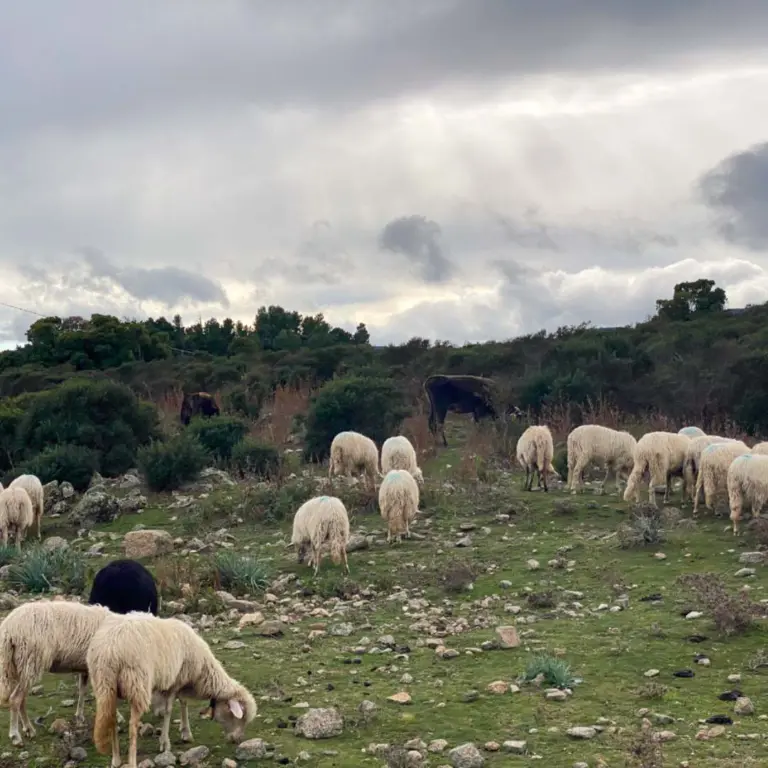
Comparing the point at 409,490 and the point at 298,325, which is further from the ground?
the point at 298,325

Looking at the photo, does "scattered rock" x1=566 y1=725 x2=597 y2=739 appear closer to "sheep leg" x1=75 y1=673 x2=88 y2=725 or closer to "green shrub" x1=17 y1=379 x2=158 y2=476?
"sheep leg" x1=75 y1=673 x2=88 y2=725

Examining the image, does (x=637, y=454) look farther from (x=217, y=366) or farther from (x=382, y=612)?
(x=217, y=366)

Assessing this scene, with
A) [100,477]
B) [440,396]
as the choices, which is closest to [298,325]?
[440,396]

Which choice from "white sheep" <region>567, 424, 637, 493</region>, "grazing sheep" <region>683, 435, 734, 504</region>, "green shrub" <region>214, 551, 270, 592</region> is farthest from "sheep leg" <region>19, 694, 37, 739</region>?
"white sheep" <region>567, 424, 637, 493</region>

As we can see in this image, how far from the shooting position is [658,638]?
25.8 ft

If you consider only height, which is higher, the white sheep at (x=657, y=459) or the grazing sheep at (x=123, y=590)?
the white sheep at (x=657, y=459)

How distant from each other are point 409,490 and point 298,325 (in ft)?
176

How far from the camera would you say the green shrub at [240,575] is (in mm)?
10578

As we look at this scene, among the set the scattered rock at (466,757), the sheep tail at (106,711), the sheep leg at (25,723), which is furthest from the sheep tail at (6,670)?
the scattered rock at (466,757)

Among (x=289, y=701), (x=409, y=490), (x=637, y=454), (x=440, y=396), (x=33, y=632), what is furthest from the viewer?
(x=440, y=396)

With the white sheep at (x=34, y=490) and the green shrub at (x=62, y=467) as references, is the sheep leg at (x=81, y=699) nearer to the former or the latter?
the white sheep at (x=34, y=490)

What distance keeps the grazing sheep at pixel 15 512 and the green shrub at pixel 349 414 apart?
23.7ft

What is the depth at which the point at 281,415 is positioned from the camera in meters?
25.0

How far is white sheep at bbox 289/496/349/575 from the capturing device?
11.1 metres
